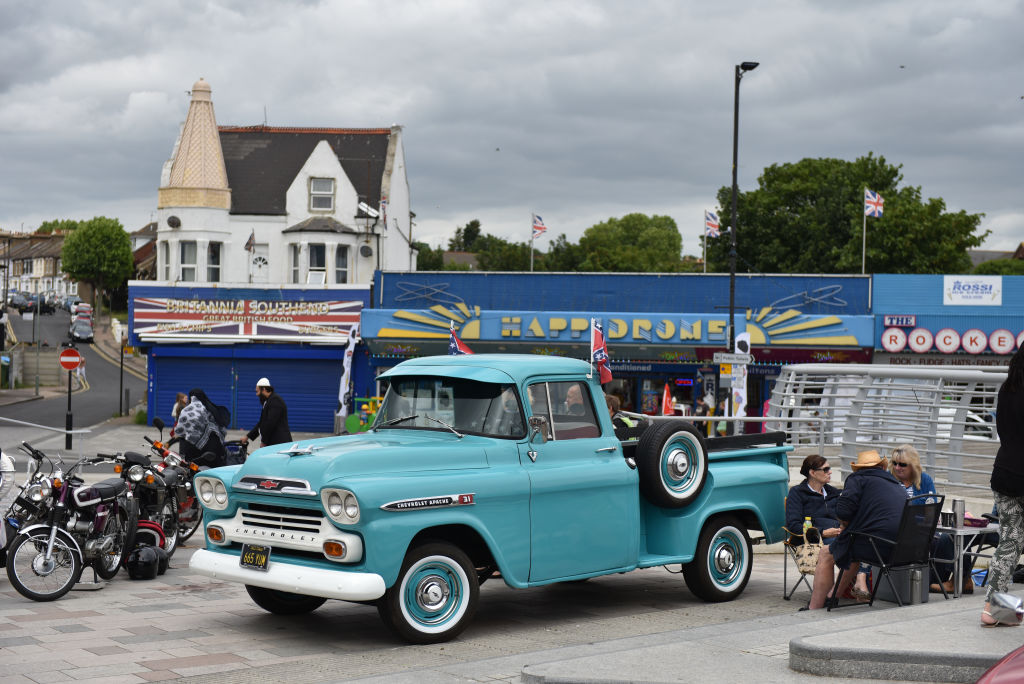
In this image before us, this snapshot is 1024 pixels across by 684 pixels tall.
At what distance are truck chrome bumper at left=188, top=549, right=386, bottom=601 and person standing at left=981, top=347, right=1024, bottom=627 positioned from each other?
4.07 metres

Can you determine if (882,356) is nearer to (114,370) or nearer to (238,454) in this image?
(238,454)

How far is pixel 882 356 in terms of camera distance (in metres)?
35.8

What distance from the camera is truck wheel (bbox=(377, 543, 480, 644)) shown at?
27.2 feet

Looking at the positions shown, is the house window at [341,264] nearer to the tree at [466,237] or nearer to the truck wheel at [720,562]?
the truck wheel at [720,562]

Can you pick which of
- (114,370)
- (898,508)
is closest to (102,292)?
(114,370)

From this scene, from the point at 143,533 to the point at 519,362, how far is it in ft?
15.9

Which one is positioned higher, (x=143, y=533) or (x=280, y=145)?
(x=280, y=145)

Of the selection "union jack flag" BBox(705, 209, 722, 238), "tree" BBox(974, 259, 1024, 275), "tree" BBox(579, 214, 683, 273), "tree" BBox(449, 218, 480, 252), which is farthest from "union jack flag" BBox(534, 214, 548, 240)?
"tree" BBox(449, 218, 480, 252)

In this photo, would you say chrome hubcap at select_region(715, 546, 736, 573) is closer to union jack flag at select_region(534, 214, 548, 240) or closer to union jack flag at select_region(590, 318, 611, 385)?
union jack flag at select_region(590, 318, 611, 385)

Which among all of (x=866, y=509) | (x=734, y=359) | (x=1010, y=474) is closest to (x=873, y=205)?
(x=734, y=359)

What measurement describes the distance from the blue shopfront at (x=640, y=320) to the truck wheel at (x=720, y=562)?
24.6m

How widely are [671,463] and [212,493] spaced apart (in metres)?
3.76

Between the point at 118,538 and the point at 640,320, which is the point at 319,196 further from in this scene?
the point at 118,538

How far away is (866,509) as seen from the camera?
9.45 metres
